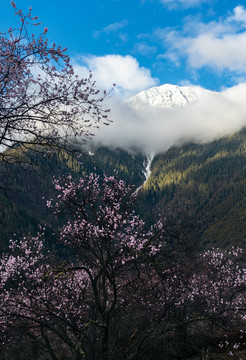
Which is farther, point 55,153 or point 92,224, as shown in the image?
point 92,224

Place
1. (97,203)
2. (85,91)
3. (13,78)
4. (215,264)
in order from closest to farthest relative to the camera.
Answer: (13,78), (85,91), (97,203), (215,264)

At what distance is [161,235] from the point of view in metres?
11.4

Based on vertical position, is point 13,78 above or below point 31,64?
below

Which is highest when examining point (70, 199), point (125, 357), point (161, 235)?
point (70, 199)

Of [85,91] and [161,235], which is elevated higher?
[85,91]

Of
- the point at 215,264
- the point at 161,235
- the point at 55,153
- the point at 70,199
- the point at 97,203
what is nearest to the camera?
the point at 55,153

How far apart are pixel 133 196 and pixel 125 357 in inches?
282

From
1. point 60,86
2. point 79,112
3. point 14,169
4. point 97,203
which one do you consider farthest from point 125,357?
point 60,86

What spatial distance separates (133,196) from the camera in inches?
506

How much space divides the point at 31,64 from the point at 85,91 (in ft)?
5.09

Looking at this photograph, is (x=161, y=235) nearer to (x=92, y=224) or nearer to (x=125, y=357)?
(x=92, y=224)

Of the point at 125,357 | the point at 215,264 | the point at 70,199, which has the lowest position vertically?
the point at 125,357

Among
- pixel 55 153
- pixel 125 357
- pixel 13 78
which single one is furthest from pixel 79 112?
pixel 125 357

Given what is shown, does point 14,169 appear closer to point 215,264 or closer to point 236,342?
point 236,342
